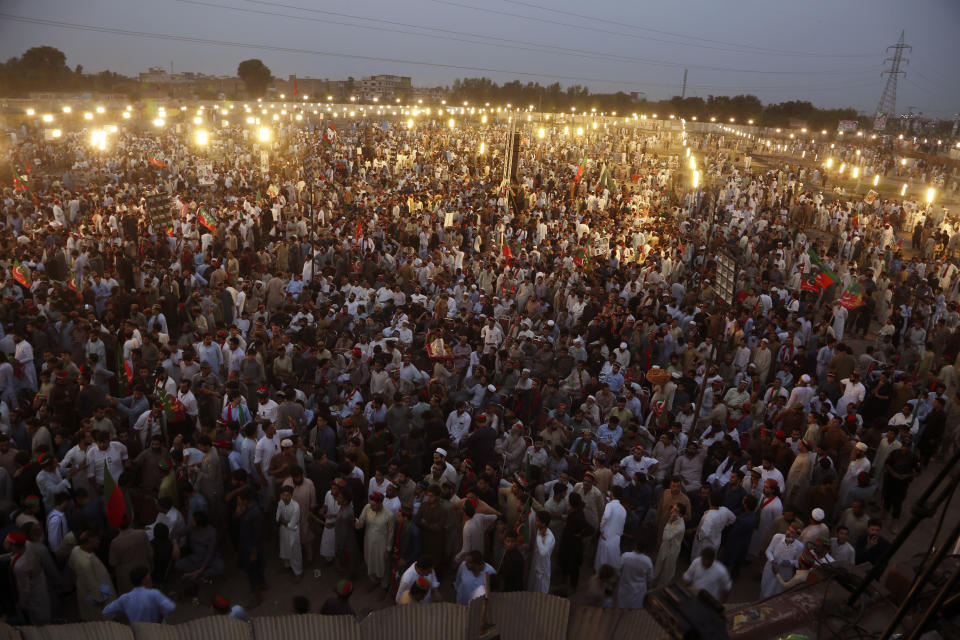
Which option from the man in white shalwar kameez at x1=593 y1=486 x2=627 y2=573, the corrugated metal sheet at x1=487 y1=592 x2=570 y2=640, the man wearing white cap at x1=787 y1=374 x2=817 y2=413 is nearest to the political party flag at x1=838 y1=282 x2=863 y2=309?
the man wearing white cap at x1=787 y1=374 x2=817 y2=413

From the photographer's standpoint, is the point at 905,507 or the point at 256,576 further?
the point at 905,507

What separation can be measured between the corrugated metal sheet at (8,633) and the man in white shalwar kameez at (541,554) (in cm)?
379

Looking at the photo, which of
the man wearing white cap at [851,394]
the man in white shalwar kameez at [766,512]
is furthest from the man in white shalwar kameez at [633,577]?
the man wearing white cap at [851,394]

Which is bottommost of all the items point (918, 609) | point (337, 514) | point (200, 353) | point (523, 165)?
point (337, 514)

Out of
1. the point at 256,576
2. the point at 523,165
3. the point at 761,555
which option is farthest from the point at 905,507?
the point at 523,165

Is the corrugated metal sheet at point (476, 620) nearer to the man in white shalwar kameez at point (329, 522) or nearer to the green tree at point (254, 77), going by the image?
the man in white shalwar kameez at point (329, 522)

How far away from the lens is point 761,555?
6578 millimetres

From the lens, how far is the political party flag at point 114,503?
5.51 m

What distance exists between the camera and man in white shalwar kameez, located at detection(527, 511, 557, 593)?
5.69 meters

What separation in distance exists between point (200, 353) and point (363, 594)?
13.3ft

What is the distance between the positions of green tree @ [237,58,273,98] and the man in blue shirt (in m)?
106

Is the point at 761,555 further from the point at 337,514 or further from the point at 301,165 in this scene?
the point at 301,165

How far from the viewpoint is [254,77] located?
10075 cm

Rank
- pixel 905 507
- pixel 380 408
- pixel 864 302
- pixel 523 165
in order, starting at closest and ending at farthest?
pixel 380 408 < pixel 905 507 < pixel 864 302 < pixel 523 165
